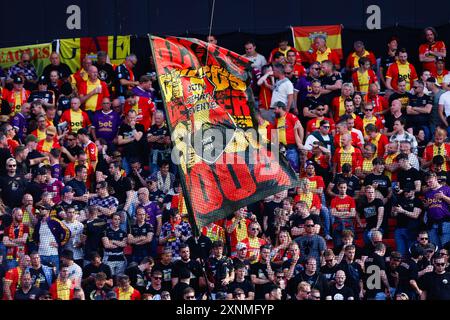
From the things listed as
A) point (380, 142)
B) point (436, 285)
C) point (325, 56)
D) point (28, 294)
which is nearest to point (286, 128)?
point (380, 142)

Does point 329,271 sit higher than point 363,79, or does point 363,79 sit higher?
point 363,79

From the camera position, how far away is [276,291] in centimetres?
1898

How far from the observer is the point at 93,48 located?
2516 centimetres

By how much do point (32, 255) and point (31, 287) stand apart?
0.46m

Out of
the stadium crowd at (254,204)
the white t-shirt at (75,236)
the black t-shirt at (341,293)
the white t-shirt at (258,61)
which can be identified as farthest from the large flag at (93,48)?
the black t-shirt at (341,293)

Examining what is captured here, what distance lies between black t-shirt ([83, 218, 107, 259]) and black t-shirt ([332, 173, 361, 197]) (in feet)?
11.3

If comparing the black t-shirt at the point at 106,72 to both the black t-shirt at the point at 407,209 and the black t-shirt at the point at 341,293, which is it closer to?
the black t-shirt at the point at 407,209

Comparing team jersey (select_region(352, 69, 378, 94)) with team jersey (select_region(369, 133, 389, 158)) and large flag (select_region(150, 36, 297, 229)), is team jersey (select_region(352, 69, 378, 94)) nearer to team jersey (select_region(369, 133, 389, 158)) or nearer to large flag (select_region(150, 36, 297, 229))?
team jersey (select_region(369, 133, 389, 158))

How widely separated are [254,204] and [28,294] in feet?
11.6

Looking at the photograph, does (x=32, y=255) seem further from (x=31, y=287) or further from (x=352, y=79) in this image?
(x=352, y=79)

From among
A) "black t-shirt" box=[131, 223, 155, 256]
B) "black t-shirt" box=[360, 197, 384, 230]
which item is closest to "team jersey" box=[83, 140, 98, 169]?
"black t-shirt" box=[131, 223, 155, 256]

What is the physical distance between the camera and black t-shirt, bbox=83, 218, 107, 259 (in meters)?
20.0

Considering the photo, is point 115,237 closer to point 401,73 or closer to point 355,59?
point 355,59
